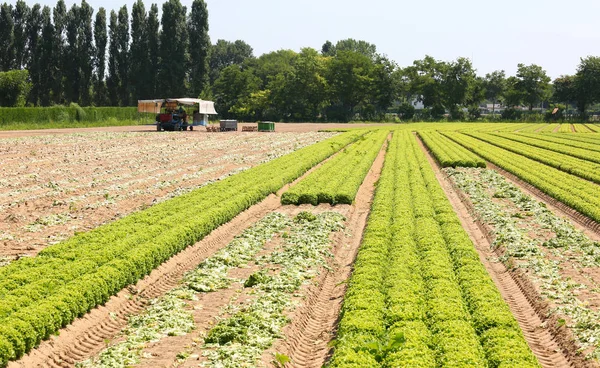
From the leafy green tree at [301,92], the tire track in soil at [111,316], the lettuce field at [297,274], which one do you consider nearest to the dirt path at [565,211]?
the lettuce field at [297,274]

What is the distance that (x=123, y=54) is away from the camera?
102 metres

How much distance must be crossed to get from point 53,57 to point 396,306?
94.8 metres

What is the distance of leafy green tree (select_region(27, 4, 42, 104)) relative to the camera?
9312 centimetres

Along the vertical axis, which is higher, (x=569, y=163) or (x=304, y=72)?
(x=304, y=72)

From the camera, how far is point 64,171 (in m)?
30.3

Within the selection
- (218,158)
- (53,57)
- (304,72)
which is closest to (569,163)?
(218,158)

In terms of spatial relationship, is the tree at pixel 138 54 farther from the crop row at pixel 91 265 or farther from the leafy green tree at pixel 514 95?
the crop row at pixel 91 265

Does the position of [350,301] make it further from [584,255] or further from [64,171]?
[64,171]

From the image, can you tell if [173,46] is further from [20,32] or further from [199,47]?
[20,32]

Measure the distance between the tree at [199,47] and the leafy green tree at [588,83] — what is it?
Result: 3011 inches

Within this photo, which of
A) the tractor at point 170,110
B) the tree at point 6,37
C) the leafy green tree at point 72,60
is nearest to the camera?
the tractor at point 170,110

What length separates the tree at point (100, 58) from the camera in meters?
100

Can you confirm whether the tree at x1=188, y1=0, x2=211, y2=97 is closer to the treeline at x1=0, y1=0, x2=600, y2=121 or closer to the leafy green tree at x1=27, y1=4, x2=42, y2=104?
the treeline at x1=0, y1=0, x2=600, y2=121

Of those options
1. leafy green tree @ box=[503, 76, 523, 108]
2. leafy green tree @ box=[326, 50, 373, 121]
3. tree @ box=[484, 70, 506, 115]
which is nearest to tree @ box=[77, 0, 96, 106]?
leafy green tree @ box=[326, 50, 373, 121]
